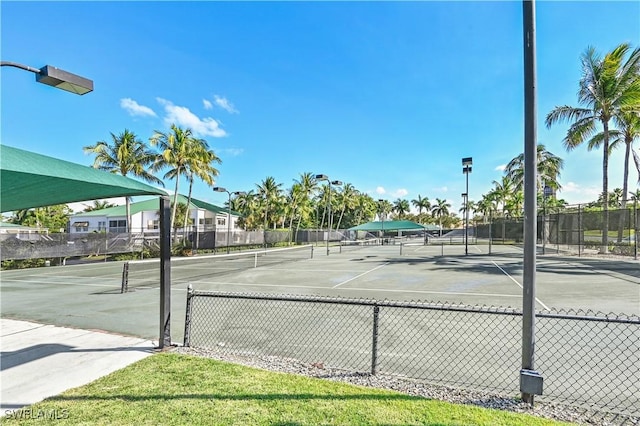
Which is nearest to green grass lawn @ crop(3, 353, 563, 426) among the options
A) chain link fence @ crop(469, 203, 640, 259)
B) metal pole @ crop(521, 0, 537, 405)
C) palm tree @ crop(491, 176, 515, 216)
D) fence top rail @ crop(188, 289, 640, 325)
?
metal pole @ crop(521, 0, 537, 405)

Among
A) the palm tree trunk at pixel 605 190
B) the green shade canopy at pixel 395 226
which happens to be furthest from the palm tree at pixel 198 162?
the palm tree trunk at pixel 605 190

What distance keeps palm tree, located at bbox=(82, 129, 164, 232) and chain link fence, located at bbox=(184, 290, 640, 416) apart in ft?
83.3

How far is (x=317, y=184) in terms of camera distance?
60250 millimetres

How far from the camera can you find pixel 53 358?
4.72 meters

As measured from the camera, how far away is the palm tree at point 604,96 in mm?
19000

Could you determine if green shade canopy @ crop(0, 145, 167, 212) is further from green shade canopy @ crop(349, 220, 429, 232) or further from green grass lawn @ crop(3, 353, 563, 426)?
green shade canopy @ crop(349, 220, 429, 232)

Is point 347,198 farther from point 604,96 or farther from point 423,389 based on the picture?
point 423,389

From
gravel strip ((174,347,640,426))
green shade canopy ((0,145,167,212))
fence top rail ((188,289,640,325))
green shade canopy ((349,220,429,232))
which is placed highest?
green shade canopy ((0,145,167,212))

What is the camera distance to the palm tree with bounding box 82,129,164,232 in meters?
28.0

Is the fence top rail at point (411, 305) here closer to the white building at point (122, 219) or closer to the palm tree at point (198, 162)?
the palm tree at point (198, 162)

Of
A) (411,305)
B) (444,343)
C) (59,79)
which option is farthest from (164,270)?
(444,343)

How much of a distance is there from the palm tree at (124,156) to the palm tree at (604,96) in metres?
31.5

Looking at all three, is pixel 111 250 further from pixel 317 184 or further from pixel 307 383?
pixel 317 184

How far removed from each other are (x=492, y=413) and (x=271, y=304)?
6314mm
